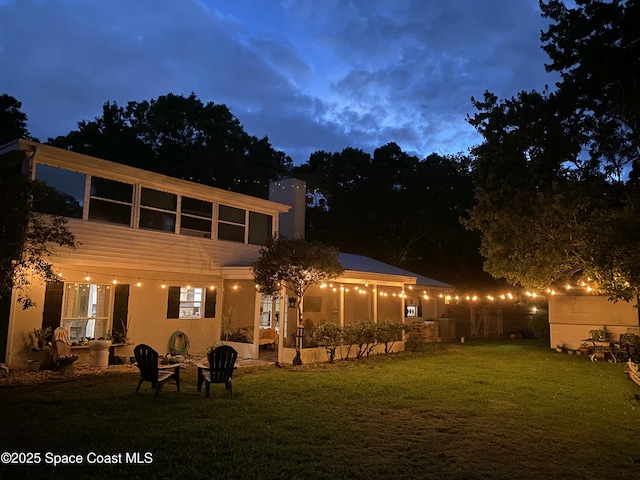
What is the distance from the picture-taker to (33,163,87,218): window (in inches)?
393

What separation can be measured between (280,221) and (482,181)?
721 cm

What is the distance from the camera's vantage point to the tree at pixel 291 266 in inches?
449

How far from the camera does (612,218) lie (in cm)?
943

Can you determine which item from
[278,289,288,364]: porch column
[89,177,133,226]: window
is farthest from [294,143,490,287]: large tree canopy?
[89,177,133,226]: window

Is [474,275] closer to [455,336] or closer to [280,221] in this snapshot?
[455,336]

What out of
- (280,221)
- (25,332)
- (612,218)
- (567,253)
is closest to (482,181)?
(567,253)

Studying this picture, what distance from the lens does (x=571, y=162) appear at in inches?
464

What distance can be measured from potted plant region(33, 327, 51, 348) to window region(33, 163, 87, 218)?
2.49 metres

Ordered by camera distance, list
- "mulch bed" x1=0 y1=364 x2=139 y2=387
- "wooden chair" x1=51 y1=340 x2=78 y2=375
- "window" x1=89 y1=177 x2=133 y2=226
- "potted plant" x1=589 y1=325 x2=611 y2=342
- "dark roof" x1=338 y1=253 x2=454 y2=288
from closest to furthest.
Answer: "mulch bed" x1=0 y1=364 x2=139 y2=387 → "wooden chair" x1=51 y1=340 x2=78 y2=375 → "window" x1=89 y1=177 x2=133 y2=226 → "potted plant" x1=589 y1=325 x2=611 y2=342 → "dark roof" x1=338 y1=253 x2=454 y2=288

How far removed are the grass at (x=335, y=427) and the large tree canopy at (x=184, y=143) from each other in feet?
60.5

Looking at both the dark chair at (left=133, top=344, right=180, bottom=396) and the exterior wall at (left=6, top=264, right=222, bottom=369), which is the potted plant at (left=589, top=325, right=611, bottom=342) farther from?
the dark chair at (left=133, top=344, right=180, bottom=396)

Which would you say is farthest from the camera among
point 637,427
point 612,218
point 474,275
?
point 474,275

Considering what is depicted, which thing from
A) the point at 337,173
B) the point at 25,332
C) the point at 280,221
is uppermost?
the point at 337,173

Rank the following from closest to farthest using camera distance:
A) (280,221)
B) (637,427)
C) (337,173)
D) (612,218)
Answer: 1. (637,427)
2. (612,218)
3. (280,221)
4. (337,173)
